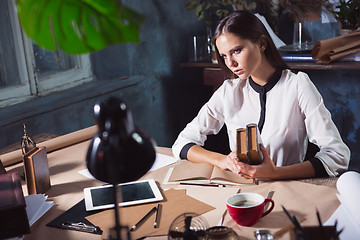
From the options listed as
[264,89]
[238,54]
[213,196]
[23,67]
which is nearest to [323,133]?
[264,89]

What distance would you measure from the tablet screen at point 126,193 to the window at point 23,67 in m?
1.33

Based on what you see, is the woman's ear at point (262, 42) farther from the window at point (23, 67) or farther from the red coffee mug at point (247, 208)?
the window at point (23, 67)

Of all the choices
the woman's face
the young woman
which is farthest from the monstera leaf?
the woman's face

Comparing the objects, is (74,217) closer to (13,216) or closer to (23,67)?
(13,216)

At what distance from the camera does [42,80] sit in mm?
2623

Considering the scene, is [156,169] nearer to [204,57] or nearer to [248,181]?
[248,181]

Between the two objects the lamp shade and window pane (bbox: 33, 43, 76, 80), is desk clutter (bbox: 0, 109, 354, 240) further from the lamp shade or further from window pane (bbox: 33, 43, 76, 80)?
window pane (bbox: 33, 43, 76, 80)

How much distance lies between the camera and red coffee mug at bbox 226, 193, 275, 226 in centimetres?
107

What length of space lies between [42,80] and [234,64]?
139 centimetres

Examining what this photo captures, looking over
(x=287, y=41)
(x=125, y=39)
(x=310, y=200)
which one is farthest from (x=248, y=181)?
(x=287, y=41)

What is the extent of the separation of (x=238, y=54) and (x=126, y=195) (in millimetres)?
714

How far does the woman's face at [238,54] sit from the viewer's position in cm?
168

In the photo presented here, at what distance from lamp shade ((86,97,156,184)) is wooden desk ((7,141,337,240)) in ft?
1.38

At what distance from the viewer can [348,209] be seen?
112 cm
